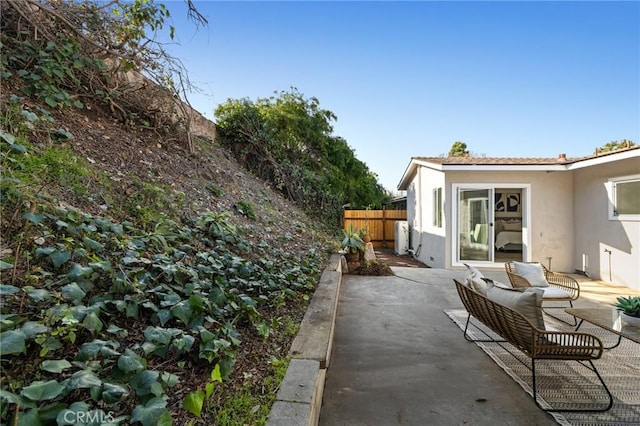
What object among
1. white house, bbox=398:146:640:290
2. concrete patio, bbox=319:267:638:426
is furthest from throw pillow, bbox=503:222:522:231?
concrete patio, bbox=319:267:638:426

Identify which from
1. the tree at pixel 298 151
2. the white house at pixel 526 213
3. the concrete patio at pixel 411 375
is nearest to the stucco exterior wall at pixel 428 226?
the white house at pixel 526 213

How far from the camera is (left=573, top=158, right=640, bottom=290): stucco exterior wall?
567 cm

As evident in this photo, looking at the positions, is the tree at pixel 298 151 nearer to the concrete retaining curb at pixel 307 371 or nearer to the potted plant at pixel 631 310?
the concrete retaining curb at pixel 307 371

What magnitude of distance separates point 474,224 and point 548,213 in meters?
1.74

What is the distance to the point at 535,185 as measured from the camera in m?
7.14

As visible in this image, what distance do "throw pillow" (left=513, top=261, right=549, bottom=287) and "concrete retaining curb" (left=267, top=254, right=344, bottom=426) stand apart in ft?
10.7

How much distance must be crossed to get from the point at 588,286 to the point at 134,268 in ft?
24.8

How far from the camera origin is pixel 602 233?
20.6ft

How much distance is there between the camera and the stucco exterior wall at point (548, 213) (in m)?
7.08

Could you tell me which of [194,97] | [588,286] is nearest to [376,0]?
[194,97]

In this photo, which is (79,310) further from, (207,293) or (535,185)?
(535,185)

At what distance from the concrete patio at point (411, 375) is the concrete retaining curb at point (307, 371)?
0.33 m

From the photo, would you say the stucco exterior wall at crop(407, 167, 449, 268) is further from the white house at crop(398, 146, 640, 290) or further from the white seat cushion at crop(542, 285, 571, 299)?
the white seat cushion at crop(542, 285, 571, 299)

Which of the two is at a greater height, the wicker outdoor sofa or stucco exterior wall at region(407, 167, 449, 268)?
stucco exterior wall at region(407, 167, 449, 268)
